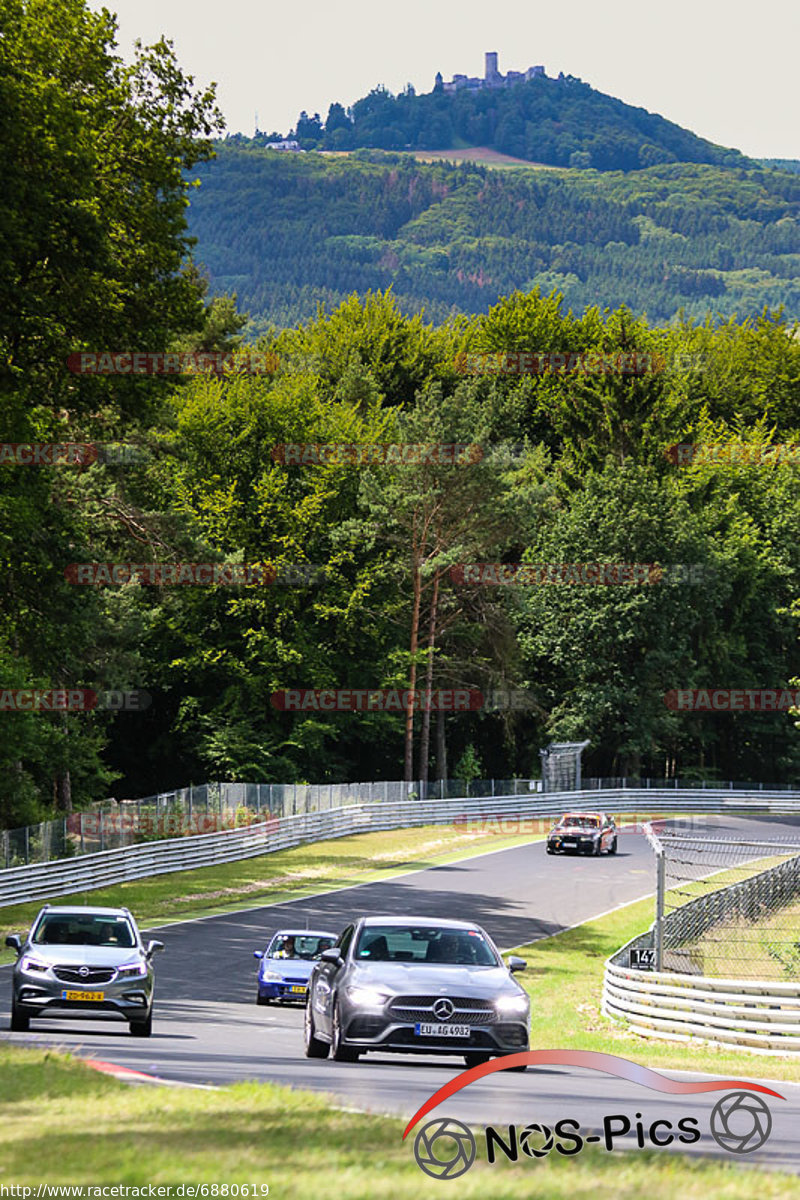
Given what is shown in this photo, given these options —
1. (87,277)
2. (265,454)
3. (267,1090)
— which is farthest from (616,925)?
(265,454)

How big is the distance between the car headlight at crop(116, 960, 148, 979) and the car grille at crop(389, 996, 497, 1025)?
16.1ft

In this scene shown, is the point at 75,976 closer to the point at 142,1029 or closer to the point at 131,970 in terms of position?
the point at 131,970

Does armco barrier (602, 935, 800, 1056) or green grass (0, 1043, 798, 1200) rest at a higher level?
green grass (0, 1043, 798, 1200)

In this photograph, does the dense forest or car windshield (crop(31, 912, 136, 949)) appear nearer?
car windshield (crop(31, 912, 136, 949))

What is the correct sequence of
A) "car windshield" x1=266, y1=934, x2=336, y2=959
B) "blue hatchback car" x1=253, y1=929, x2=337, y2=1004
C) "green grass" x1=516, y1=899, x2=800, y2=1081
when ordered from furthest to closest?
"car windshield" x1=266, y1=934, x2=336, y2=959
"blue hatchback car" x1=253, y1=929, x2=337, y2=1004
"green grass" x1=516, y1=899, x2=800, y2=1081

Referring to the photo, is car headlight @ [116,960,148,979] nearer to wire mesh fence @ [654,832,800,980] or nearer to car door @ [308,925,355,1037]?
car door @ [308,925,355,1037]

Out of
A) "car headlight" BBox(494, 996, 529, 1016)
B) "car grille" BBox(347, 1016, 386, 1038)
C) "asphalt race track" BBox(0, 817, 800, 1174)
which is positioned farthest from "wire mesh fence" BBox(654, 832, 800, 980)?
"car grille" BBox(347, 1016, 386, 1038)

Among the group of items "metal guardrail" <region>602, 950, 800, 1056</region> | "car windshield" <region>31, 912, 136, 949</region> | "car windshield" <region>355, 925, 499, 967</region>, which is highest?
"car windshield" <region>355, 925, 499, 967</region>

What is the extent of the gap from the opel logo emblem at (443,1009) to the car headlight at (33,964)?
5.67m

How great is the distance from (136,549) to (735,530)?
45134mm

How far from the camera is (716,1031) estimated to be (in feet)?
67.5

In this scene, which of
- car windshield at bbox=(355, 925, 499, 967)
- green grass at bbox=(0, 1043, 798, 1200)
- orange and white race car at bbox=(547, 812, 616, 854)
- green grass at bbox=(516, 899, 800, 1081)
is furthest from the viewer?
orange and white race car at bbox=(547, 812, 616, 854)

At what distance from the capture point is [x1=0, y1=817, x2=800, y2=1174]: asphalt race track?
11403mm

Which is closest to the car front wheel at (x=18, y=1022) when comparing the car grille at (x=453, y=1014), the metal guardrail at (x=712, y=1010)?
the car grille at (x=453, y=1014)
